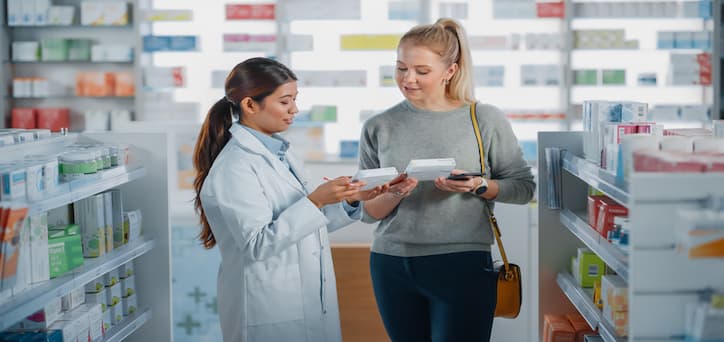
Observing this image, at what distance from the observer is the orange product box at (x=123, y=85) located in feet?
24.0

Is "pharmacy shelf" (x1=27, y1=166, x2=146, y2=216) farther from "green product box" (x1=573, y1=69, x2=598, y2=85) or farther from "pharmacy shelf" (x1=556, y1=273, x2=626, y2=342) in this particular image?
"green product box" (x1=573, y1=69, x2=598, y2=85)

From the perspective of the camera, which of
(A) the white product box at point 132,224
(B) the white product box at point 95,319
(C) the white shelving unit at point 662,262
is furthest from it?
(A) the white product box at point 132,224

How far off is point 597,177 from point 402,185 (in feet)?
2.08

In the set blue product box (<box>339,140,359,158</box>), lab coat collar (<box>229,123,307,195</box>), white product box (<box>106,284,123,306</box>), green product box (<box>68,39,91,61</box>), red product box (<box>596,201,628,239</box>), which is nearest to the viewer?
lab coat collar (<box>229,123,307,195</box>)

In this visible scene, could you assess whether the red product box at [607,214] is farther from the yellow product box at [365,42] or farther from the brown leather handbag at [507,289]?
the yellow product box at [365,42]

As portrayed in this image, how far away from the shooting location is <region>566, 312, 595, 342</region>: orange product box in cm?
327

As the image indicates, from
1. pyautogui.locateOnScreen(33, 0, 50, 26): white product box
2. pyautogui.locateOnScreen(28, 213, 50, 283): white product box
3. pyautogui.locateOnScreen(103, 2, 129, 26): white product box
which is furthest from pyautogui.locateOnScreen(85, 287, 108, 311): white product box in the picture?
pyautogui.locateOnScreen(33, 0, 50, 26): white product box

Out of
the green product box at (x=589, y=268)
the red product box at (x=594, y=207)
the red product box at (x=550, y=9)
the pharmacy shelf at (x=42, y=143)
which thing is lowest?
the green product box at (x=589, y=268)

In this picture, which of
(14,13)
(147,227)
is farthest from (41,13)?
(147,227)

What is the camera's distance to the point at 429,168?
8.00 feet

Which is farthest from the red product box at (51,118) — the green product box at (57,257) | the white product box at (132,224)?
the green product box at (57,257)

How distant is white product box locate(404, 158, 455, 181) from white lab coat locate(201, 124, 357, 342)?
310mm

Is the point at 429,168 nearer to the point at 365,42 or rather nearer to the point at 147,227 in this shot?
the point at 147,227

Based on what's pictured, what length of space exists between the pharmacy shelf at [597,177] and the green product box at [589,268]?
362 mm
